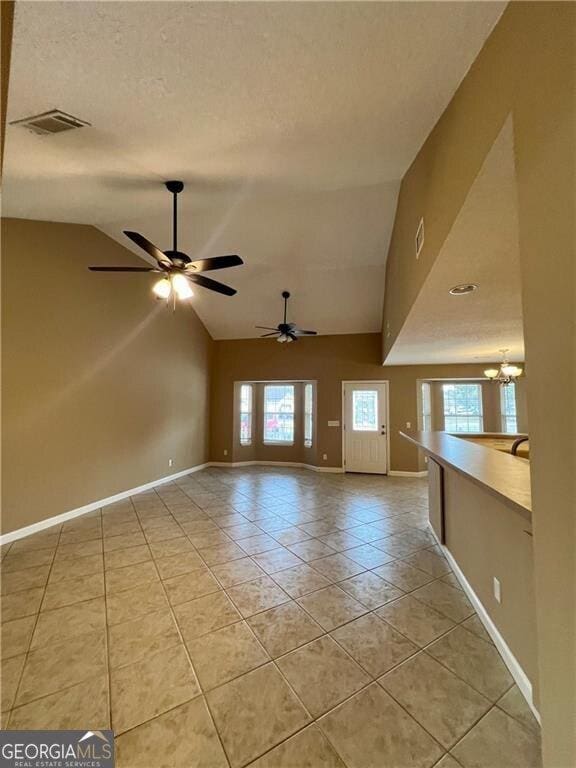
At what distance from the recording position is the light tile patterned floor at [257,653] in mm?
1382

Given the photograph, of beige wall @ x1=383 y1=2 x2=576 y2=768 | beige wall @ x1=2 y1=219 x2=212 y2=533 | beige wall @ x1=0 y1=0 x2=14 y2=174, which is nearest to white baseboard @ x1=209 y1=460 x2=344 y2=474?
beige wall @ x1=2 y1=219 x2=212 y2=533

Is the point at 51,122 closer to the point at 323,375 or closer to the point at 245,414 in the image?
the point at 323,375

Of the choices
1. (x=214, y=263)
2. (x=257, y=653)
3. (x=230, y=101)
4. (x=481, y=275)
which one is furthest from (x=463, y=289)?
(x=257, y=653)

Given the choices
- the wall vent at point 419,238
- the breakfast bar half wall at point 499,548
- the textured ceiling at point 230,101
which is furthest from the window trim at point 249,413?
the wall vent at point 419,238

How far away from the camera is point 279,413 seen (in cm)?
805

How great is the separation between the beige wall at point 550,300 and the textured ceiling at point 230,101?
463mm

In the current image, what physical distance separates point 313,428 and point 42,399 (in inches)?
203

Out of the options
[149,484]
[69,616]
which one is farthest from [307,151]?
[149,484]

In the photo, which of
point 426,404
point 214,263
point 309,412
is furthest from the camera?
point 309,412

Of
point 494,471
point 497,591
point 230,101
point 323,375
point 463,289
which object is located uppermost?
point 230,101

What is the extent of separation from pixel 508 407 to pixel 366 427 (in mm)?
3492

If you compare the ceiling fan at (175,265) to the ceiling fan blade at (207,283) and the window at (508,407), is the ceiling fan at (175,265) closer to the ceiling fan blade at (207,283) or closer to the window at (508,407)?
the ceiling fan blade at (207,283)

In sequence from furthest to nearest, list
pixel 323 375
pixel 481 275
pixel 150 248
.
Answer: pixel 323 375
pixel 150 248
pixel 481 275

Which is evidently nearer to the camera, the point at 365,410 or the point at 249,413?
the point at 365,410
